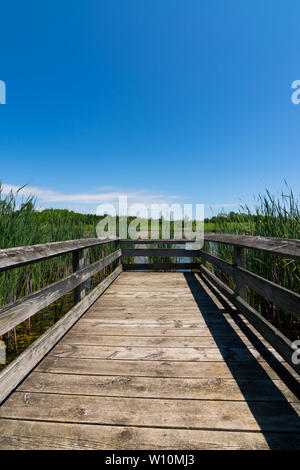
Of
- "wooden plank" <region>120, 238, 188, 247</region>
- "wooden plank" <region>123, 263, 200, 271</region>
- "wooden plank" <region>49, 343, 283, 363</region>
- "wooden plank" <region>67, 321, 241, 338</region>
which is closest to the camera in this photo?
"wooden plank" <region>49, 343, 283, 363</region>

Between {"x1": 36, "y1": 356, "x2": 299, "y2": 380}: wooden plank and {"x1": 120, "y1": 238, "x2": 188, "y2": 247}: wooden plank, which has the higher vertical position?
{"x1": 120, "y1": 238, "x2": 188, "y2": 247}: wooden plank

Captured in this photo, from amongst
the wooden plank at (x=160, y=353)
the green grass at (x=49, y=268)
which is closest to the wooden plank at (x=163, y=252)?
the green grass at (x=49, y=268)

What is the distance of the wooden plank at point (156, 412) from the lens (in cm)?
136

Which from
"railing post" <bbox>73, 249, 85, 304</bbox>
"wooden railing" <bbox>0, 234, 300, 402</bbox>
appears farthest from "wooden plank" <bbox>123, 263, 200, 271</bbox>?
"railing post" <bbox>73, 249, 85, 304</bbox>

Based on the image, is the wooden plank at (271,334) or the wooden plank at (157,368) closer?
the wooden plank at (271,334)

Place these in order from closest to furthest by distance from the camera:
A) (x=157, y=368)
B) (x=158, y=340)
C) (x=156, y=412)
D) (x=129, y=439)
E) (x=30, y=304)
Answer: (x=129, y=439) < (x=156, y=412) < (x=30, y=304) < (x=157, y=368) < (x=158, y=340)

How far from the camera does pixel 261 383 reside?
172cm

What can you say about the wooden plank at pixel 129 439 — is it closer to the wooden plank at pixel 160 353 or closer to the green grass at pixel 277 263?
the wooden plank at pixel 160 353

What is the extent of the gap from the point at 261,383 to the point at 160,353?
2.68 feet

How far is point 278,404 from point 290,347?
38 cm

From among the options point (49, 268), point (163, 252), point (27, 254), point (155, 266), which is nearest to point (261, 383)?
point (27, 254)

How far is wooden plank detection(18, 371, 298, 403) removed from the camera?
160 centimetres

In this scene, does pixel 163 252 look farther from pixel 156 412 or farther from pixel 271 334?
pixel 156 412

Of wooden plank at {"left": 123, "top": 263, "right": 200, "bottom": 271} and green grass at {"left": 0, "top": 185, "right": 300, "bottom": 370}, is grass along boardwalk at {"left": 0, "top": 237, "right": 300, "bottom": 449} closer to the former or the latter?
green grass at {"left": 0, "top": 185, "right": 300, "bottom": 370}
